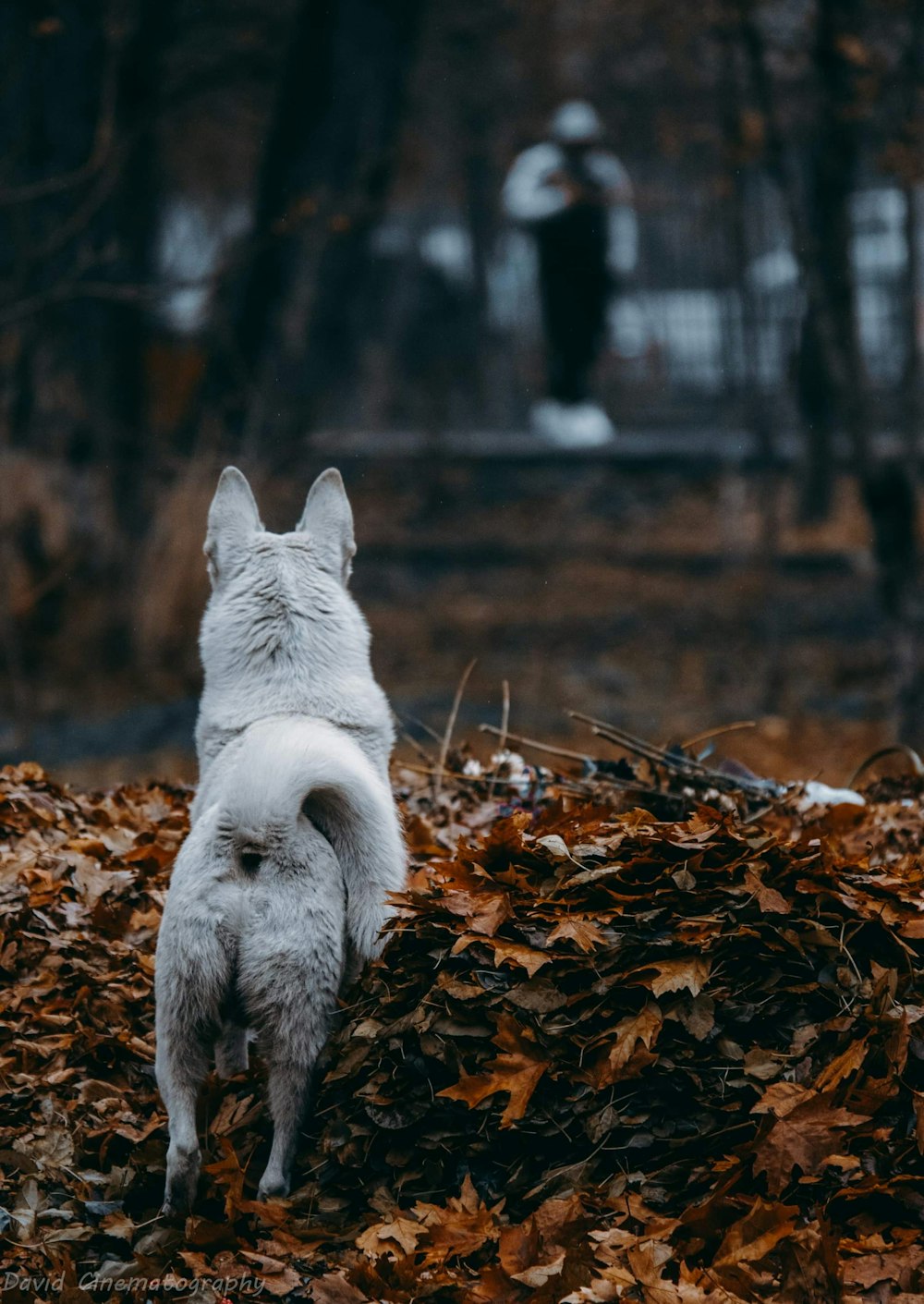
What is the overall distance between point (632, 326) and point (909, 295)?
49.2 feet

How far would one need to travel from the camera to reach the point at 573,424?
838 inches

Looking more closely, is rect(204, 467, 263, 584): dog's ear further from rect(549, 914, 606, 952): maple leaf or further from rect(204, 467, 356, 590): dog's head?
rect(549, 914, 606, 952): maple leaf

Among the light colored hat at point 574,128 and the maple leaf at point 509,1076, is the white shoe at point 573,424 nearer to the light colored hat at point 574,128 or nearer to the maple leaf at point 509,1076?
the light colored hat at point 574,128

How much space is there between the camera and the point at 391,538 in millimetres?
18641

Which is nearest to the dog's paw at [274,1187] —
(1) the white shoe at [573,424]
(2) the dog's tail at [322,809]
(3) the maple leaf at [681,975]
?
(2) the dog's tail at [322,809]

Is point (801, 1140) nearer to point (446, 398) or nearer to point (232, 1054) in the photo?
point (232, 1054)

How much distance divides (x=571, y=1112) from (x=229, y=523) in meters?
1.99

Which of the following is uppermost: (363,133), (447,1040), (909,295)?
(363,133)

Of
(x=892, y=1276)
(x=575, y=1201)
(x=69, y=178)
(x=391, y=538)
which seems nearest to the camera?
(x=892, y=1276)

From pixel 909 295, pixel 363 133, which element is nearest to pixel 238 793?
pixel 909 295

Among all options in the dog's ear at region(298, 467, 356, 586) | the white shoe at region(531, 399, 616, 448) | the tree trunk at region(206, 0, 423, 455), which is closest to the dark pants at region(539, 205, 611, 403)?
the white shoe at region(531, 399, 616, 448)

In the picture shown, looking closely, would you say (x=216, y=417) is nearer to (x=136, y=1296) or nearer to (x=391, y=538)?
(x=391, y=538)

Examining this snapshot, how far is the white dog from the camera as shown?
3754 mm

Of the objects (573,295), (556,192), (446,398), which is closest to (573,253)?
(573,295)
